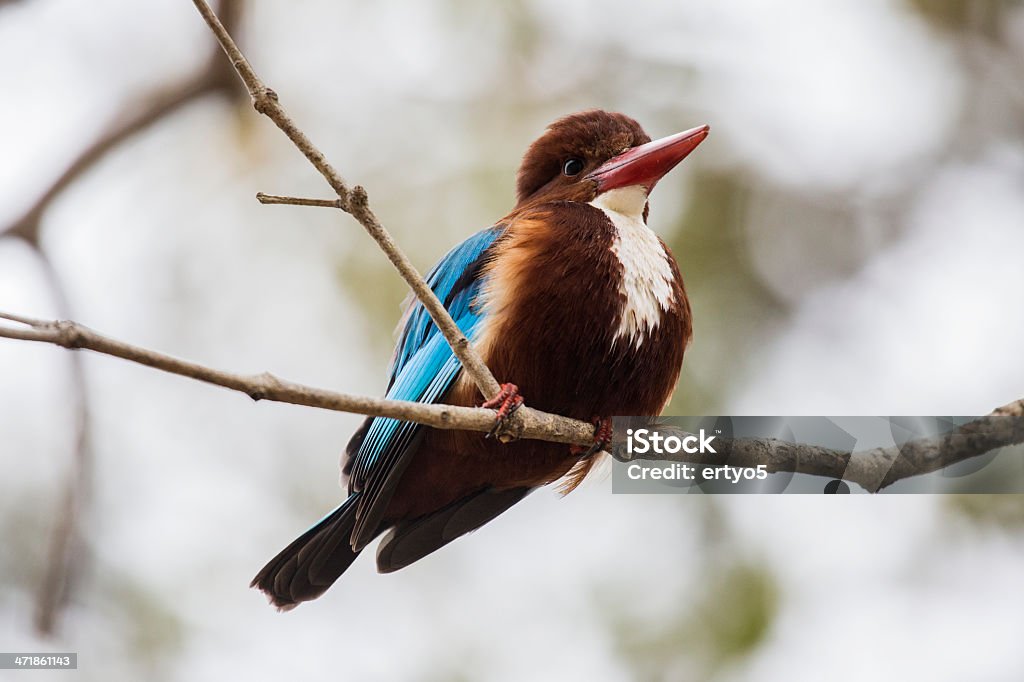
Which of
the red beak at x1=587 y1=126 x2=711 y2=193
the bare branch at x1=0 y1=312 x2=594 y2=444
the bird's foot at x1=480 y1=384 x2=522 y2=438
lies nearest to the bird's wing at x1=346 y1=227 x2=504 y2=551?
the bird's foot at x1=480 y1=384 x2=522 y2=438

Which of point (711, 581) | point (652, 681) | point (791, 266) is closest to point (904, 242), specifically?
point (791, 266)

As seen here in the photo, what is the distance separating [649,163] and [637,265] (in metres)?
0.44

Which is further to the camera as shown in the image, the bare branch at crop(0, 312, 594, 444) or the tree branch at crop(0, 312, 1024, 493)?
the tree branch at crop(0, 312, 1024, 493)

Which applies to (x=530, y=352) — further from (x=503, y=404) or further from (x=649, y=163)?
(x=649, y=163)

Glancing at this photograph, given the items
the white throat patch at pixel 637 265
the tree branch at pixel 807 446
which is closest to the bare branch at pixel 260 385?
the tree branch at pixel 807 446

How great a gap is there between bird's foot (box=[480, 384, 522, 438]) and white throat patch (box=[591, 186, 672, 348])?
500mm

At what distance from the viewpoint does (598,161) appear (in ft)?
12.7

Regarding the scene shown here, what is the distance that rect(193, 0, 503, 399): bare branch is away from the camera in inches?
92.9

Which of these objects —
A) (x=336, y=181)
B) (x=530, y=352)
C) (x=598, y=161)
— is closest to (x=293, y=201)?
(x=336, y=181)

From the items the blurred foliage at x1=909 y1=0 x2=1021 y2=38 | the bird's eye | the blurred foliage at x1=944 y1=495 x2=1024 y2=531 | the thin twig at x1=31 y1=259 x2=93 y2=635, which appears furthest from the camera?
the blurred foliage at x1=909 y1=0 x2=1021 y2=38

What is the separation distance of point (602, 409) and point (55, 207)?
2799 millimetres

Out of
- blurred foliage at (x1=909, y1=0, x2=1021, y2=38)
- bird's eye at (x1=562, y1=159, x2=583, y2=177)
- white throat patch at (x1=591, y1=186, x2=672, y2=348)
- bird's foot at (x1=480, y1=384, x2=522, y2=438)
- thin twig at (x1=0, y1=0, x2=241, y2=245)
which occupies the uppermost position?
blurred foliage at (x1=909, y1=0, x2=1021, y2=38)

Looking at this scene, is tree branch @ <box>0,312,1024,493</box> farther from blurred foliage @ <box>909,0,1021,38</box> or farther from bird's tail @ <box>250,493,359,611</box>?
blurred foliage @ <box>909,0,1021,38</box>

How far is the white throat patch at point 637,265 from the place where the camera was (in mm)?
3307
